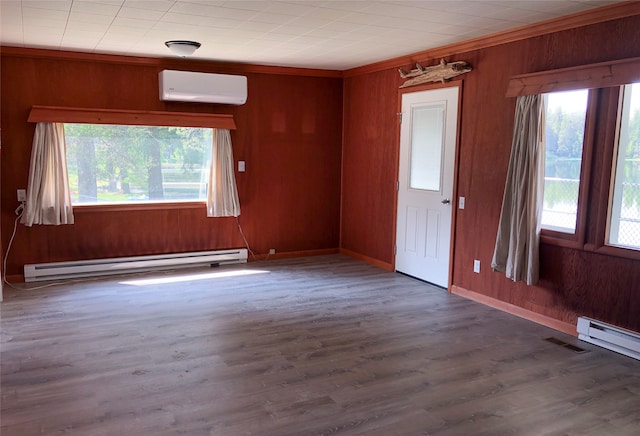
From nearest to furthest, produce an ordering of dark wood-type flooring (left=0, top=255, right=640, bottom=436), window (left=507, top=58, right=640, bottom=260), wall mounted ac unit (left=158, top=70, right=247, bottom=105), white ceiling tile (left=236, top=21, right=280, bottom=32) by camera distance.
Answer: dark wood-type flooring (left=0, top=255, right=640, bottom=436), window (left=507, top=58, right=640, bottom=260), white ceiling tile (left=236, top=21, right=280, bottom=32), wall mounted ac unit (left=158, top=70, right=247, bottom=105)

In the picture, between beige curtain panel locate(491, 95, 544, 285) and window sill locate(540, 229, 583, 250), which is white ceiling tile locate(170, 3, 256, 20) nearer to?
beige curtain panel locate(491, 95, 544, 285)

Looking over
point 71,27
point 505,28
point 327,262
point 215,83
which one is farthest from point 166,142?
point 505,28

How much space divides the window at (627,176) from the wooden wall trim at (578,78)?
0.12 m

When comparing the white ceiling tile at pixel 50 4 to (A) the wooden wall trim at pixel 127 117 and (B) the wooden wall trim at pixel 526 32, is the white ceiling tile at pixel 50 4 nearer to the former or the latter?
(A) the wooden wall trim at pixel 127 117

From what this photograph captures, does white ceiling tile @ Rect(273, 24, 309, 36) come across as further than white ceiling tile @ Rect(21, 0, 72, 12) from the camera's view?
Yes

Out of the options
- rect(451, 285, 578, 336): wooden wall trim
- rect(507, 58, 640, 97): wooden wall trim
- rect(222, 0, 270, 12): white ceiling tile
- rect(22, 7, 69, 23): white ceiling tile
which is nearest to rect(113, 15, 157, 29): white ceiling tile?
rect(22, 7, 69, 23): white ceiling tile

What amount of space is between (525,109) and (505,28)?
715mm

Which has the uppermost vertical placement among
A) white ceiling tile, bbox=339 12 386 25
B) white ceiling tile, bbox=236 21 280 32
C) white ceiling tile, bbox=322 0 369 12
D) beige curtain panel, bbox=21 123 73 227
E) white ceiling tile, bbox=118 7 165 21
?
white ceiling tile, bbox=236 21 280 32

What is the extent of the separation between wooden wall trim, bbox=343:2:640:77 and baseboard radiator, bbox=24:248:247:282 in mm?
2980

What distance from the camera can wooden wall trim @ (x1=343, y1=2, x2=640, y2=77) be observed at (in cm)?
350

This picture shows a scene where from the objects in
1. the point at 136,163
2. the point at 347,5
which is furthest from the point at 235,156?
the point at 347,5

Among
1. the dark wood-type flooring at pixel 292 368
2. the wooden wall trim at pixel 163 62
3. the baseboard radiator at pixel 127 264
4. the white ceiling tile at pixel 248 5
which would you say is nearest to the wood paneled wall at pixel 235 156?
the wooden wall trim at pixel 163 62

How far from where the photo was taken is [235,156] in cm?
619

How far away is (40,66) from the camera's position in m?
5.17
